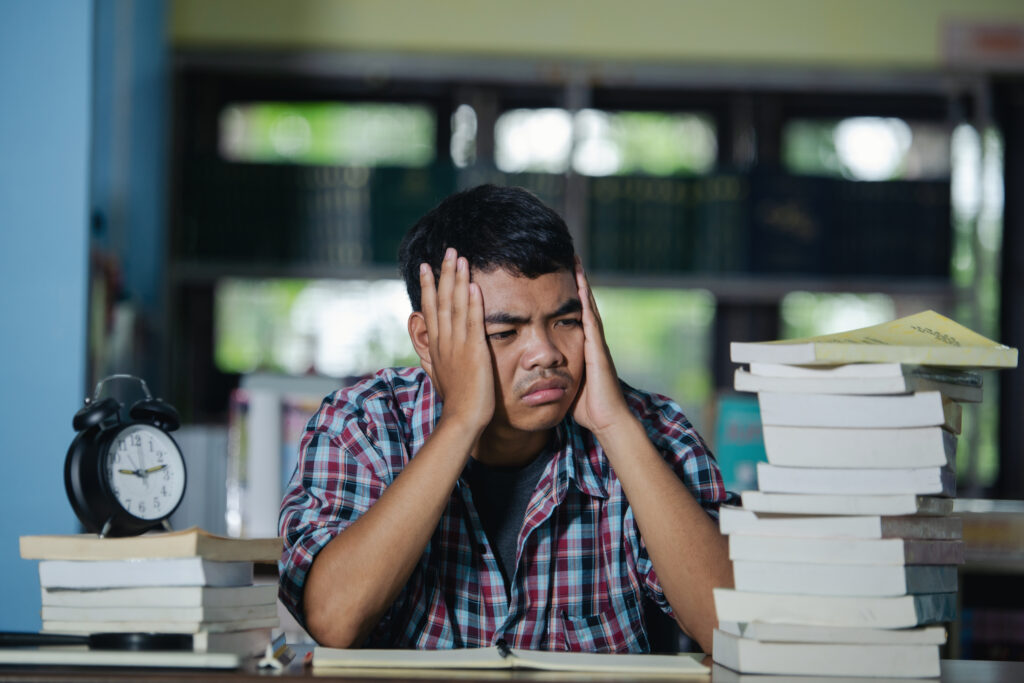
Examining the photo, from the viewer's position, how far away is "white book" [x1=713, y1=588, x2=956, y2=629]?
107cm

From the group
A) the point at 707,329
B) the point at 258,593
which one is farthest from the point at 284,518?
the point at 707,329

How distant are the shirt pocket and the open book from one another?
28 centimetres

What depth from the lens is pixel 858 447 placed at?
108 cm

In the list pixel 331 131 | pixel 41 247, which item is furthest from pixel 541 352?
pixel 331 131

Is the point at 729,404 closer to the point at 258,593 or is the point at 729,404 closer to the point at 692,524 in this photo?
the point at 692,524

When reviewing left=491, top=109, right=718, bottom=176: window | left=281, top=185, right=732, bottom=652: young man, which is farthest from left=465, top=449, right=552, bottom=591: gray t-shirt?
left=491, top=109, right=718, bottom=176: window

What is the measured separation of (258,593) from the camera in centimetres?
118

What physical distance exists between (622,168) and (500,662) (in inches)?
96.4

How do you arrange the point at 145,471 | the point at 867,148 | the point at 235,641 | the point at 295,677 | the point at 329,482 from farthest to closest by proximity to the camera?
the point at 867,148
the point at 329,482
the point at 145,471
the point at 235,641
the point at 295,677

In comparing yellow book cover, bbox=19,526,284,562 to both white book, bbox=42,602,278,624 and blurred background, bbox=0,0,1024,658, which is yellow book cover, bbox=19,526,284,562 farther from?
blurred background, bbox=0,0,1024,658

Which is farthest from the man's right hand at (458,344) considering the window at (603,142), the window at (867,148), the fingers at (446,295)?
the window at (867,148)

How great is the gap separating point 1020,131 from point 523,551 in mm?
2681

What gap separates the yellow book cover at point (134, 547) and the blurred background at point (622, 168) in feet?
6.82

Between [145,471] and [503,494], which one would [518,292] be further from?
[145,471]
